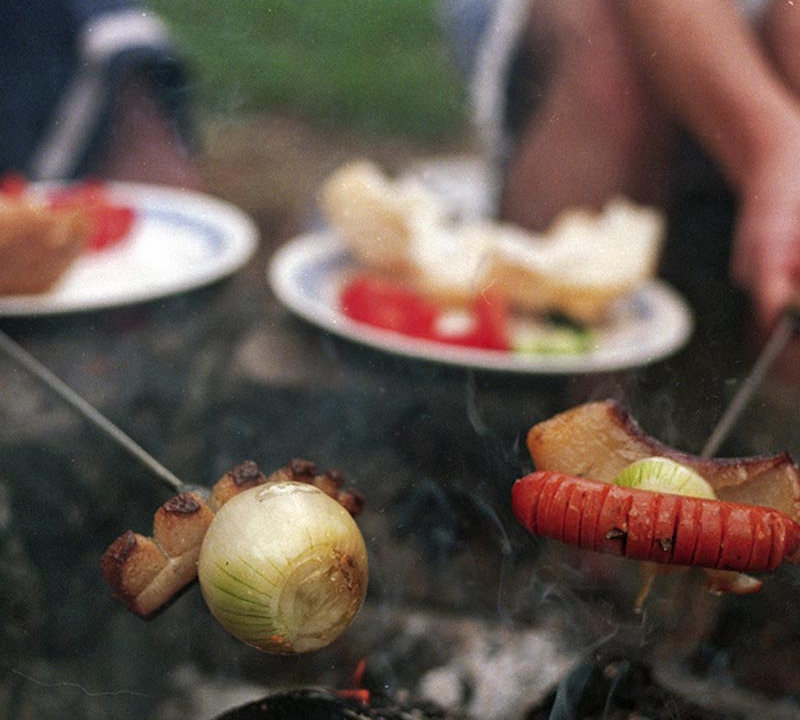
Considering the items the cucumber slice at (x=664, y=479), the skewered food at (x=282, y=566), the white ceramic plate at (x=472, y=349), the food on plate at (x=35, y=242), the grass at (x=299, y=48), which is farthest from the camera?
the food on plate at (x=35, y=242)

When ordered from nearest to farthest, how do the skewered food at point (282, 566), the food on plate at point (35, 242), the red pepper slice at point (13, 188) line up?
the skewered food at point (282, 566) → the food on plate at point (35, 242) → the red pepper slice at point (13, 188)

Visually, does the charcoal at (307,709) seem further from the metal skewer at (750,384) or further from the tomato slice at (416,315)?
the tomato slice at (416,315)

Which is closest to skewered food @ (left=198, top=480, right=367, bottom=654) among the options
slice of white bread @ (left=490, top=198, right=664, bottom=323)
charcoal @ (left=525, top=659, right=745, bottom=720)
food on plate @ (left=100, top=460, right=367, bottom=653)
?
food on plate @ (left=100, top=460, right=367, bottom=653)

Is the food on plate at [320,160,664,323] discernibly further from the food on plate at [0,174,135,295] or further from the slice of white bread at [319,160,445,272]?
the food on plate at [0,174,135,295]

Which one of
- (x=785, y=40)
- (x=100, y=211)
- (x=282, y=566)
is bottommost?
(x=100, y=211)

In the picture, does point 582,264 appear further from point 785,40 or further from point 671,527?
point 671,527

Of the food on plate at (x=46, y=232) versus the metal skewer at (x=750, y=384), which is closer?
the metal skewer at (x=750, y=384)

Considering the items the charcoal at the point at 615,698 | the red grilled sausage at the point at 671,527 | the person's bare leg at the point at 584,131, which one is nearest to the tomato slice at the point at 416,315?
the person's bare leg at the point at 584,131

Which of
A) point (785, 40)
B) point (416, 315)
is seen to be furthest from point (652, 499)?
point (416, 315)
